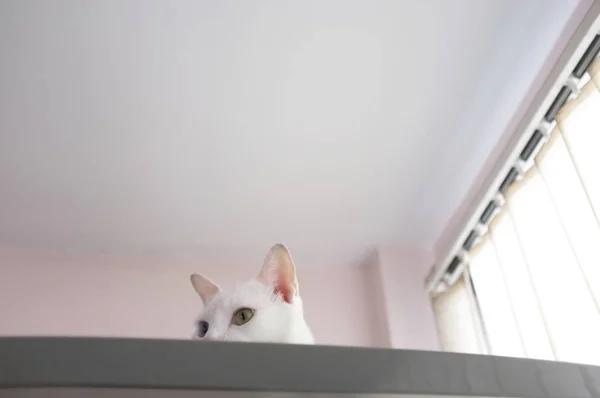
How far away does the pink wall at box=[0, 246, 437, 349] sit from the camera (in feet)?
4.93

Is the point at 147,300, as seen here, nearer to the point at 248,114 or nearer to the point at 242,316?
the point at 248,114

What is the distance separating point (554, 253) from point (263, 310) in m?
0.55

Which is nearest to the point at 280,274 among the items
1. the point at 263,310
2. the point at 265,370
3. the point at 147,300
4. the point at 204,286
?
the point at 263,310

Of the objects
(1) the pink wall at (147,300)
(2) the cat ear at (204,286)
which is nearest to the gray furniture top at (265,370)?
(2) the cat ear at (204,286)

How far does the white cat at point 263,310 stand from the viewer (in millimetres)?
810

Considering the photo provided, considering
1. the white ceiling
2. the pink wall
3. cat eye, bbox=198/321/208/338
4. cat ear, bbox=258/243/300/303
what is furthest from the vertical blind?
cat eye, bbox=198/321/208/338

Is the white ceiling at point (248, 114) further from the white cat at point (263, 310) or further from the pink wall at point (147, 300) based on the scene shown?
the white cat at point (263, 310)

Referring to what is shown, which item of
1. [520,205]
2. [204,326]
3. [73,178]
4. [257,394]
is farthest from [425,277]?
[257,394]

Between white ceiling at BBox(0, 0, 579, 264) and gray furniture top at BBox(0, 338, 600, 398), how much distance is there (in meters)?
0.74

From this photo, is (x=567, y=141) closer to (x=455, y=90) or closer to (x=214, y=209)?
(x=455, y=90)

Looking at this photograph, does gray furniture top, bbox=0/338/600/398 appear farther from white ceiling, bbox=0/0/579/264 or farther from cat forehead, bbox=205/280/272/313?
white ceiling, bbox=0/0/579/264

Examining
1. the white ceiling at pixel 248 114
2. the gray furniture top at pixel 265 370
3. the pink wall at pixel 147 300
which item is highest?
the white ceiling at pixel 248 114

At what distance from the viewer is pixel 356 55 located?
1.12 metres

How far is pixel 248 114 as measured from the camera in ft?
4.02
